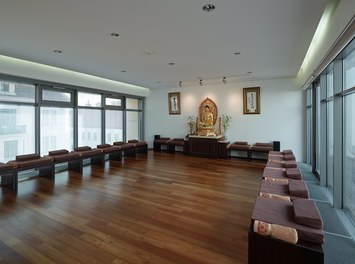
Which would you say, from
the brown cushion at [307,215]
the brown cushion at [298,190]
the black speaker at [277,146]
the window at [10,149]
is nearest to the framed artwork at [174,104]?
the black speaker at [277,146]

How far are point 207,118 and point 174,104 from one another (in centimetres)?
195

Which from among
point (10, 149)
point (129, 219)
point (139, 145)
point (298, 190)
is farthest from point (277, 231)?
point (139, 145)

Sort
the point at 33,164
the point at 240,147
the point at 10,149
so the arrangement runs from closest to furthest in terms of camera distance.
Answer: the point at 33,164
the point at 10,149
the point at 240,147

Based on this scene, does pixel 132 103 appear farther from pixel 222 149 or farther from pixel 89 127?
pixel 222 149

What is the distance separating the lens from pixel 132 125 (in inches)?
402

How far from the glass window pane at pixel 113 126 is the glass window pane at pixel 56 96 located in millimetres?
1802

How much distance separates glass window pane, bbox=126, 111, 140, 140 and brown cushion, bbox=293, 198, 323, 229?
8554mm

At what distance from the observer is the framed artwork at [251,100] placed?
8.01m

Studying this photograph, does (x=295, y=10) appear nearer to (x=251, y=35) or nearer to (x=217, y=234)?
(x=251, y=35)

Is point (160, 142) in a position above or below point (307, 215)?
above

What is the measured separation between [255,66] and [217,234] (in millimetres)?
4966

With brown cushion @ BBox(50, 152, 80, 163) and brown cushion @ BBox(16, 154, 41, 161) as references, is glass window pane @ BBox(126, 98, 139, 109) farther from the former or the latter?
brown cushion @ BBox(16, 154, 41, 161)

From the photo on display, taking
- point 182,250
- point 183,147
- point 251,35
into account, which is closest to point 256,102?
point 183,147

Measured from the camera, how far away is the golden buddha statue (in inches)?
345
